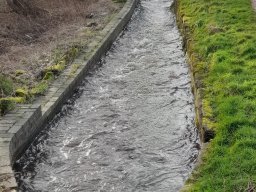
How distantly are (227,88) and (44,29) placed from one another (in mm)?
7904

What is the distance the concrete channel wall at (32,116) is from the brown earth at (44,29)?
32.3 inches

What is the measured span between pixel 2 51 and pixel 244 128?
764cm

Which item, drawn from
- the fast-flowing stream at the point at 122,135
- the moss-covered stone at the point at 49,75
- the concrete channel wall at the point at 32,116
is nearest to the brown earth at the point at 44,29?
the moss-covered stone at the point at 49,75

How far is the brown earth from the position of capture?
11922 millimetres

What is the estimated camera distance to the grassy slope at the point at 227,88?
650 cm

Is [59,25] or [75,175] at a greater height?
[59,25]

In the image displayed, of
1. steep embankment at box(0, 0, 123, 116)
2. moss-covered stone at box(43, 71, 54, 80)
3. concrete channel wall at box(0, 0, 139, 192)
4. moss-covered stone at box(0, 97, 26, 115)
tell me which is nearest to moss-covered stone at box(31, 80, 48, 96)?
steep embankment at box(0, 0, 123, 116)

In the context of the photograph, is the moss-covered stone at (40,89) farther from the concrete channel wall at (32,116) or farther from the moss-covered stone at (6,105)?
the moss-covered stone at (6,105)

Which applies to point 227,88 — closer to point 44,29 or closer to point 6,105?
point 6,105

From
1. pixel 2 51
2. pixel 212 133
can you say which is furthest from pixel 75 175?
pixel 2 51

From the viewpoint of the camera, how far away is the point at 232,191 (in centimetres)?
610

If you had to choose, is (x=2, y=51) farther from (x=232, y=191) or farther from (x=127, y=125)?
(x=232, y=191)

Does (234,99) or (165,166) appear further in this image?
(234,99)

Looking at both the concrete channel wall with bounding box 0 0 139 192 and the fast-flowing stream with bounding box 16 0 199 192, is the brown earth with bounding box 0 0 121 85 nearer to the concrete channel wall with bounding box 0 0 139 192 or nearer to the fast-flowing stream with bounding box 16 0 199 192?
the concrete channel wall with bounding box 0 0 139 192
